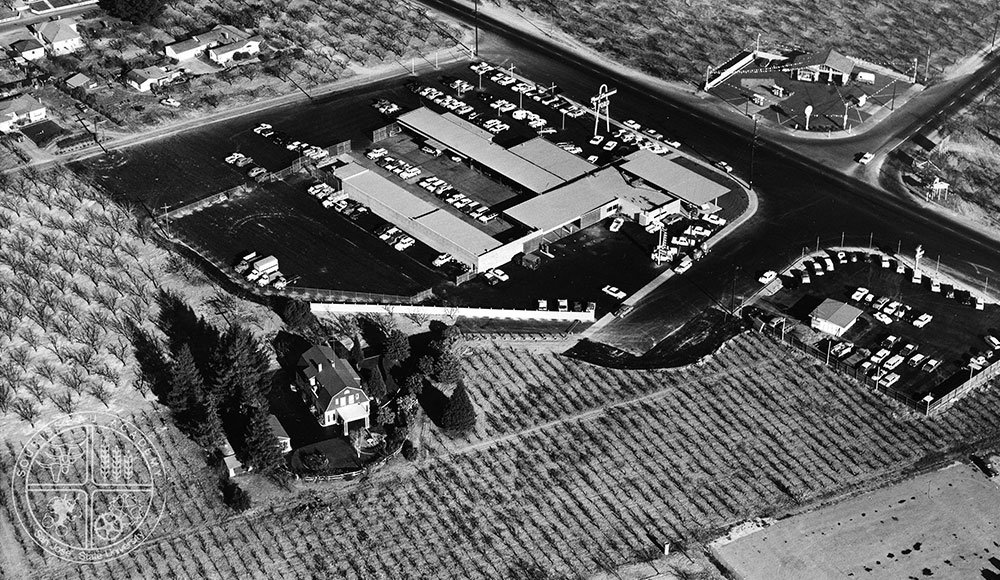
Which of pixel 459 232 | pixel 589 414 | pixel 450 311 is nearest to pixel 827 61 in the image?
pixel 459 232

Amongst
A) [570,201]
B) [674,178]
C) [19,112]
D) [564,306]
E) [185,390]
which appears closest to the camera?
[185,390]

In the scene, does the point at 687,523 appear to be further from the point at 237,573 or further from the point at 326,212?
the point at 326,212

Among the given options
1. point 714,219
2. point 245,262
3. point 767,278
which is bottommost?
point 245,262

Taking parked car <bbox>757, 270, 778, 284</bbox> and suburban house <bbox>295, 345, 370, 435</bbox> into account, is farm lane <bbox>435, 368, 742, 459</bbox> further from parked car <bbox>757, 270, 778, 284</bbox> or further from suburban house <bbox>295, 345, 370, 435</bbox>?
parked car <bbox>757, 270, 778, 284</bbox>

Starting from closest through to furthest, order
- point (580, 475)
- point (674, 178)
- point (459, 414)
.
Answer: point (580, 475), point (459, 414), point (674, 178)

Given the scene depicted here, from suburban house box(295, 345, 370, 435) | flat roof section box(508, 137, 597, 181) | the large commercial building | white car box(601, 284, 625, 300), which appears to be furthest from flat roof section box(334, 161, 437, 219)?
suburban house box(295, 345, 370, 435)

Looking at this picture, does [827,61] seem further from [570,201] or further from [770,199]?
[570,201]

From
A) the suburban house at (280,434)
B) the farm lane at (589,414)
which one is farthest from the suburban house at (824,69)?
the suburban house at (280,434)
